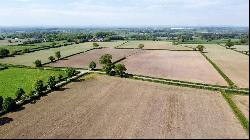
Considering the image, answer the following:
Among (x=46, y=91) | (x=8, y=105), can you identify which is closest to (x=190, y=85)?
(x=46, y=91)

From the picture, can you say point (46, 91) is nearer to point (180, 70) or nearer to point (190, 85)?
point (190, 85)

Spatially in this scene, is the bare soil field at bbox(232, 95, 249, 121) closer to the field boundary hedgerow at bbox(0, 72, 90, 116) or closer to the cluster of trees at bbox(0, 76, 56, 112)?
the cluster of trees at bbox(0, 76, 56, 112)

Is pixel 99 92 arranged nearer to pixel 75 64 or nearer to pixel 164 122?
pixel 164 122

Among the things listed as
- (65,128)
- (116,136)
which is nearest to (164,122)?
(116,136)

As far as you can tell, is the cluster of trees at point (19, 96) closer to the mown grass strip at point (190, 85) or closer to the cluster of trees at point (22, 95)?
the cluster of trees at point (22, 95)

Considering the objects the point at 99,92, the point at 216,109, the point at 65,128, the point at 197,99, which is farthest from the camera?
the point at 99,92

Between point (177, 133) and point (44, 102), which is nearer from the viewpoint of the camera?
point (177, 133)

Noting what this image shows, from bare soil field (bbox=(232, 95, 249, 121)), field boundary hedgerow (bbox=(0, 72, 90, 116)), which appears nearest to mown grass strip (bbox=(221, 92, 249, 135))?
bare soil field (bbox=(232, 95, 249, 121))
